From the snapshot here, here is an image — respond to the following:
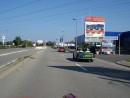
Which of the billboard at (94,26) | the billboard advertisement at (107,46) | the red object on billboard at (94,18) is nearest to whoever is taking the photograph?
the billboard advertisement at (107,46)

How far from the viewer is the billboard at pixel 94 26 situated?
73000 mm

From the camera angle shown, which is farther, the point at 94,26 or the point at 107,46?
the point at 94,26

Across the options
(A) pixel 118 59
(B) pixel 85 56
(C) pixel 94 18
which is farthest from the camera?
(C) pixel 94 18

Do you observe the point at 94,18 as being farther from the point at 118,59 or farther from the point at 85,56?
the point at 85,56

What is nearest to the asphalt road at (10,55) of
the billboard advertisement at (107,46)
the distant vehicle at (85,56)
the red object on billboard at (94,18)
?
the distant vehicle at (85,56)

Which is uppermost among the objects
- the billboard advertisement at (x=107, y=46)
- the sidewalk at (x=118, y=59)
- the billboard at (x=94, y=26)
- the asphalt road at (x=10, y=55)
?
the billboard at (x=94, y=26)

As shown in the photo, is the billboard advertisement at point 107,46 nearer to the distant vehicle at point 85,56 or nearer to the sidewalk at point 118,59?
the sidewalk at point 118,59

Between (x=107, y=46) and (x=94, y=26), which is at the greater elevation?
(x=94, y=26)

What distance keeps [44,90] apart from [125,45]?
93480mm

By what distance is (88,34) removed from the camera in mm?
73000

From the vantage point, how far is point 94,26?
73.9 meters

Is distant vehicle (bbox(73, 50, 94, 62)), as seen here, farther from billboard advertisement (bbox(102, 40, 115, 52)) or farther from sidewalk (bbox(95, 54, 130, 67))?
billboard advertisement (bbox(102, 40, 115, 52))

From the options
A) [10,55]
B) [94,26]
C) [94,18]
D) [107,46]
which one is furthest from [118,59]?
[94,18]

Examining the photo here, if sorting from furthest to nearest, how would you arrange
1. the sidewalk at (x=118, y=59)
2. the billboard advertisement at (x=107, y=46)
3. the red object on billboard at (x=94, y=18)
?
the red object on billboard at (x=94, y=18), the billboard advertisement at (x=107, y=46), the sidewalk at (x=118, y=59)
